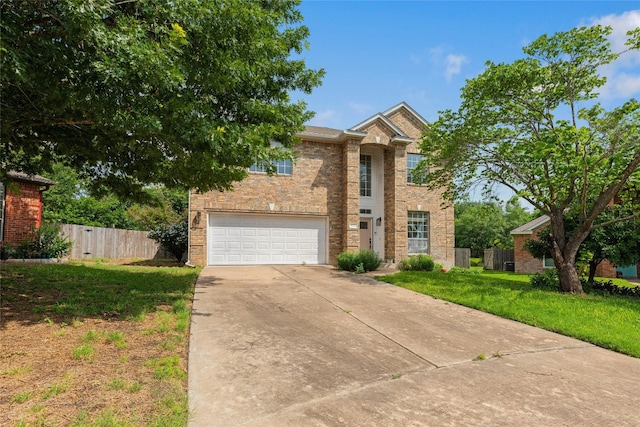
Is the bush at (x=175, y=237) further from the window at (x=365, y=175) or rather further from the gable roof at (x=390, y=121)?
the gable roof at (x=390, y=121)

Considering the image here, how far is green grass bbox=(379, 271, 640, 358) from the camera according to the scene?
5598 mm

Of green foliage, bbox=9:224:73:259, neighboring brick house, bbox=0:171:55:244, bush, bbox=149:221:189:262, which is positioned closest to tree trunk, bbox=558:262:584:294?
bush, bbox=149:221:189:262

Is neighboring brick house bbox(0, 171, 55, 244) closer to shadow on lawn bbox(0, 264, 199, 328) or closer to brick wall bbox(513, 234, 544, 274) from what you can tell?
shadow on lawn bbox(0, 264, 199, 328)

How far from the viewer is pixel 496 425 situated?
117 inches

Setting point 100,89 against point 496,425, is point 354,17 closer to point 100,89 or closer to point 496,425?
point 100,89

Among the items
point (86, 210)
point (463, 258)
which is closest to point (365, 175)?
point (463, 258)

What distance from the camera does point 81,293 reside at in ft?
23.4

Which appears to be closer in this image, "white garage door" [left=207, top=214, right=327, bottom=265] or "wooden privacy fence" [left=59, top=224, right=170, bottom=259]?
"white garage door" [left=207, top=214, right=327, bottom=265]

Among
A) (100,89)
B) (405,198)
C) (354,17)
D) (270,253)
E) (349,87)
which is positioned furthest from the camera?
(405,198)

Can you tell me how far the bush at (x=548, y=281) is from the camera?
33.4 ft

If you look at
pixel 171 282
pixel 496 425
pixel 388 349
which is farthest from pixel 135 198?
pixel 496 425

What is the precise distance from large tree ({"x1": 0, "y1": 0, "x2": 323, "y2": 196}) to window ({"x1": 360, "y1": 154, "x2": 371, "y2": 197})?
993cm

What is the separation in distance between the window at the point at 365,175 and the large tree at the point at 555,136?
20.6 feet

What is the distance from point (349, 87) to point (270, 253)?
306 inches
